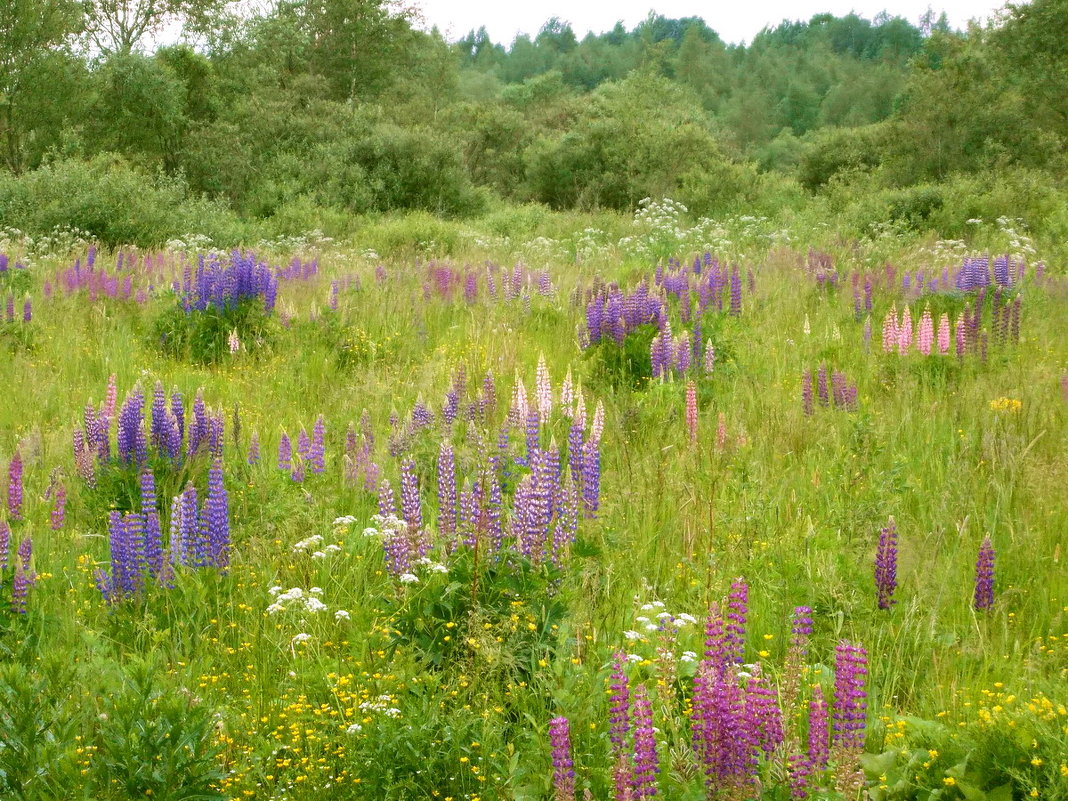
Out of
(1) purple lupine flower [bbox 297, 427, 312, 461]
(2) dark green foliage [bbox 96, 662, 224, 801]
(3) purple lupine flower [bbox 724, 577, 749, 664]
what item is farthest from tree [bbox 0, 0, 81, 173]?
(3) purple lupine flower [bbox 724, 577, 749, 664]

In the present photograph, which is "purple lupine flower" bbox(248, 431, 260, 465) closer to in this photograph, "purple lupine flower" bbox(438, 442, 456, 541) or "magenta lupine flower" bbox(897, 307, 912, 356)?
"purple lupine flower" bbox(438, 442, 456, 541)

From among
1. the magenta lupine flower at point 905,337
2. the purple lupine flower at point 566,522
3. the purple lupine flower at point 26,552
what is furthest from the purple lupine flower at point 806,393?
the purple lupine flower at point 26,552

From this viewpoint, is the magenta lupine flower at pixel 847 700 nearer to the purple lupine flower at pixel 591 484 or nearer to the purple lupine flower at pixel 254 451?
the purple lupine flower at pixel 591 484

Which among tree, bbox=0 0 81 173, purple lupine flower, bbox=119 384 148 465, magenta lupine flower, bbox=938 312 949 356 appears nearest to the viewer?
purple lupine flower, bbox=119 384 148 465

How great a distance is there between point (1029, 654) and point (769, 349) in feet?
14.7

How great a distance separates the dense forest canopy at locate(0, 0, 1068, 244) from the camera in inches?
871

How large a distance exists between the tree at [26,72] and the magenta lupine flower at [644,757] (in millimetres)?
31122

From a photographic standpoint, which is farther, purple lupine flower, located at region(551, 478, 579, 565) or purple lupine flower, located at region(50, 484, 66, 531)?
purple lupine flower, located at region(50, 484, 66, 531)

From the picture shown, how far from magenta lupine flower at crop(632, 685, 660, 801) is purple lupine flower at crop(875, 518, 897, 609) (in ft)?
5.22

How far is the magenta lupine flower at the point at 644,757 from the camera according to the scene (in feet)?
7.27

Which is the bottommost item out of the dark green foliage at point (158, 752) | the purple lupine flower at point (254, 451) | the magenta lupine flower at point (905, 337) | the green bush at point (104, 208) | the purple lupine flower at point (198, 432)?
the dark green foliage at point (158, 752)

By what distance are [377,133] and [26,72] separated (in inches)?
468

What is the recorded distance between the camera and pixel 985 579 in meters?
3.58

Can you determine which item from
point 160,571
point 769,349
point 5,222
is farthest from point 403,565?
point 5,222
